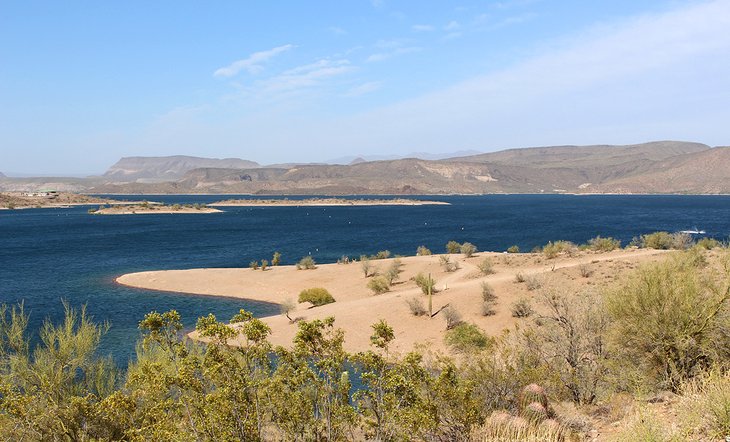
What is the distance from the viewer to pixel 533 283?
114 ft

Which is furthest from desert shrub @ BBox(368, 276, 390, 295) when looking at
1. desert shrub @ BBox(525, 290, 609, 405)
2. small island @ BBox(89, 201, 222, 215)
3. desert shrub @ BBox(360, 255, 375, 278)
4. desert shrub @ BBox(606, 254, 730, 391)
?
small island @ BBox(89, 201, 222, 215)

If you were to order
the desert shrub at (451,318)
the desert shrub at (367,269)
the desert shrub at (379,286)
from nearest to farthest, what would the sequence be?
the desert shrub at (451,318)
the desert shrub at (379,286)
the desert shrub at (367,269)

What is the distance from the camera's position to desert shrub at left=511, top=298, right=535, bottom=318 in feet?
97.9

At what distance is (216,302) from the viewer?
42.9 m

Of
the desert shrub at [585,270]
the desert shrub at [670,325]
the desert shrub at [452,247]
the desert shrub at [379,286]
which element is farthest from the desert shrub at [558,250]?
the desert shrub at [670,325]

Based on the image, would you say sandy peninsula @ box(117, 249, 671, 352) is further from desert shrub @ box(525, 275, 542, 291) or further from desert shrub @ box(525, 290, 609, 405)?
desert shrub @ box(525, 290, 609, 405)

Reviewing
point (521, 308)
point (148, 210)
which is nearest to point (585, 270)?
point (521, 308)

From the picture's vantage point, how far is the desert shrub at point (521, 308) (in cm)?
2984

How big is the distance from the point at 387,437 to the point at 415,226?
107m

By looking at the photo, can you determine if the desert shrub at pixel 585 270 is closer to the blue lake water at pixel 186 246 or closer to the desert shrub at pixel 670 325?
the desert shrub at pixel 670 325

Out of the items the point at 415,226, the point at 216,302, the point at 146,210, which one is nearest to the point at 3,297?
the point at 216,302

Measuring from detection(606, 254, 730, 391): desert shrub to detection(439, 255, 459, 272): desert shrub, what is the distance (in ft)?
106

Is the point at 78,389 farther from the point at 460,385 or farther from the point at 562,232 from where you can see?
the point at 562,232

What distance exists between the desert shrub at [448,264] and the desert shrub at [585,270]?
42.2 ft
